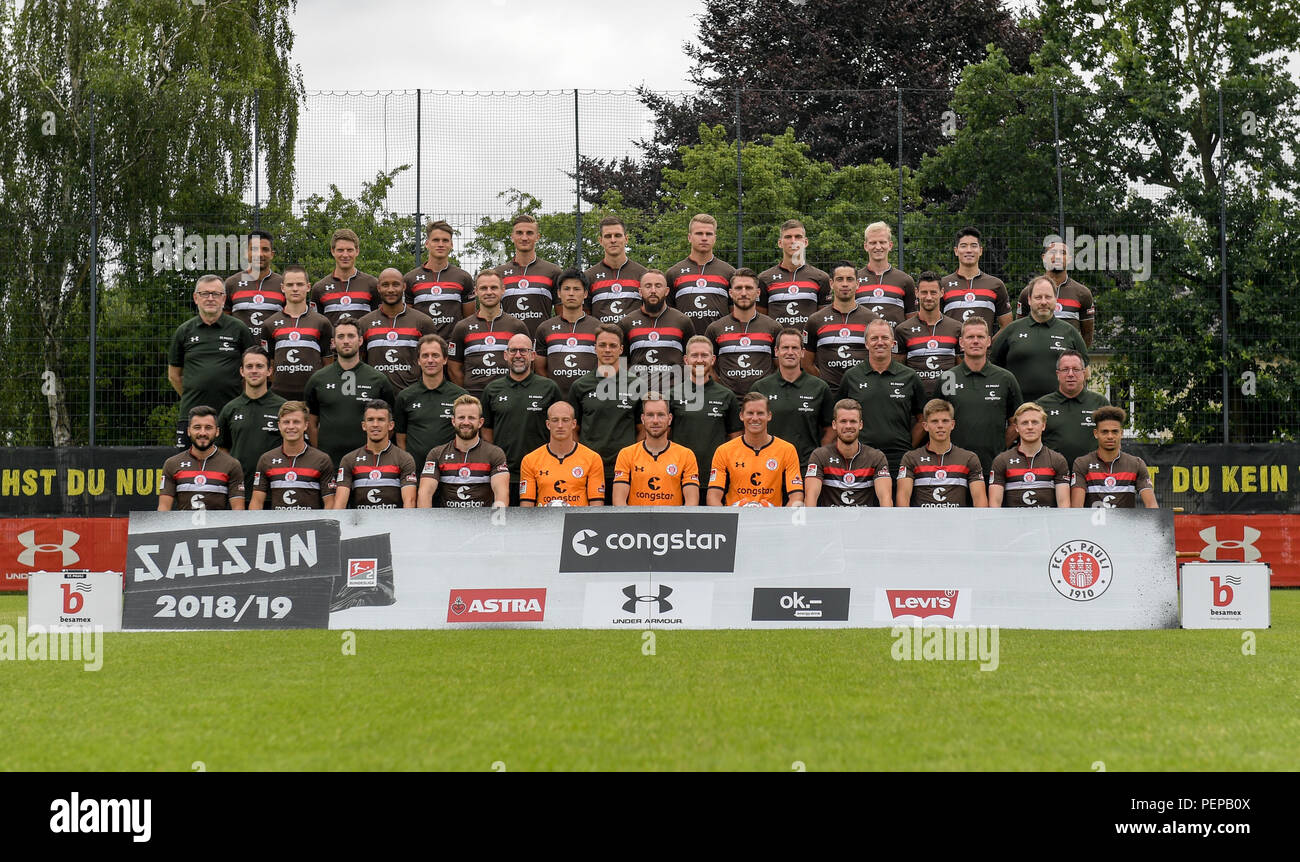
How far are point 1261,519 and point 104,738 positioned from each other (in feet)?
50.2

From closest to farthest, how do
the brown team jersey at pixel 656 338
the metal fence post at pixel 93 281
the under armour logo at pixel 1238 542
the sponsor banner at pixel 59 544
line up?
the brown team jersey at pixel 656 338 < the sponsor banner at pixel 59 544 < the under armour logo at pixel 1238 542 < the metal fence post at pixel 93 281

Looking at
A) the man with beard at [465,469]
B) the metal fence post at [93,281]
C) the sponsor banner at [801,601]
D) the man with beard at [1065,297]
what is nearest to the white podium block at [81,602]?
the man with beard at [465,469]

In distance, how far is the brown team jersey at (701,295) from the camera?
12.9 meters

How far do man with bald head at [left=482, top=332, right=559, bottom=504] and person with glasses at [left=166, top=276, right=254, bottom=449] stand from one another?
2.93 m

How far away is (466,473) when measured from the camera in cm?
1080

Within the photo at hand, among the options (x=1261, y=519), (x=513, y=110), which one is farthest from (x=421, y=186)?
(x=1261, y=519)

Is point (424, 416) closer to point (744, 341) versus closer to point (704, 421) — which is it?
point (704, 421)

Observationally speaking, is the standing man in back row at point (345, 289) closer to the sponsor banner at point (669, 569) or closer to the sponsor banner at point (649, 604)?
the sponsor banner at point (669, 569)

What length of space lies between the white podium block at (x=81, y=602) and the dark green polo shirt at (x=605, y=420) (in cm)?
430

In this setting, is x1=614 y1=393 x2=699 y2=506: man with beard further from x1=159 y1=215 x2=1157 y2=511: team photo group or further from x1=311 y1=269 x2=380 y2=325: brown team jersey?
x1=311 y1=269 x2=380 y2=325: brown team jersey

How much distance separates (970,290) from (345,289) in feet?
22.2

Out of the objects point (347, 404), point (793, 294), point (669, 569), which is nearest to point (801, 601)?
point (669, 569)

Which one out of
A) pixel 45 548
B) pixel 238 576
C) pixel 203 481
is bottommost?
pixel 45 548

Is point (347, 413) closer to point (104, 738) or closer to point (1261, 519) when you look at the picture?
point (104, 738)
